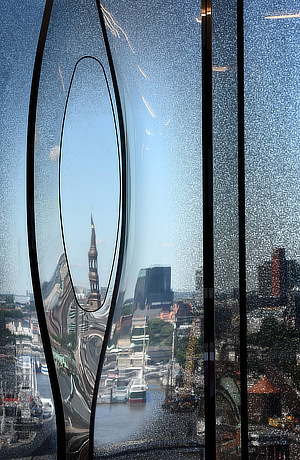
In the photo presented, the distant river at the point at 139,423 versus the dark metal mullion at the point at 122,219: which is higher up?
the dark metal mullion at the point at 122,219

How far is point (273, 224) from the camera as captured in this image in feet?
3.03

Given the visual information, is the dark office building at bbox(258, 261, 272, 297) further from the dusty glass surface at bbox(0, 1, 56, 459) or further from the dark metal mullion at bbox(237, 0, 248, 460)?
the dusty glass surface at bbox(0, 1, 56, 459)

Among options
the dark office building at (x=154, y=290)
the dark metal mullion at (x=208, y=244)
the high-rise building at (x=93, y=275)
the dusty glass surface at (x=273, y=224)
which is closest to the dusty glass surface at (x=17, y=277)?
the high-rise building at (x=93, y=275)

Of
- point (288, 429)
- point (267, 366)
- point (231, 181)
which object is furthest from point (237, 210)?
point (288, 429)

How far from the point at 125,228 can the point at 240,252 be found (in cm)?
27

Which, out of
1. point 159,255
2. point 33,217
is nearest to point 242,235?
point 159,255

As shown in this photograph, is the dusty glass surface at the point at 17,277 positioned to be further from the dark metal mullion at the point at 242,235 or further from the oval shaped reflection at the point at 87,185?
the dark metal mullion at the point at 242,235

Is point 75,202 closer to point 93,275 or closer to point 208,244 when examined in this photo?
point 93,275

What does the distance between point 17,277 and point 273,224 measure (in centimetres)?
58

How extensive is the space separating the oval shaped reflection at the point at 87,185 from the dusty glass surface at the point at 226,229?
0.81 ft

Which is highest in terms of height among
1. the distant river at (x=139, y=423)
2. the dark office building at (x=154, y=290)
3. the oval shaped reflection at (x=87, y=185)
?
the oval shaped reflection at (x=87, y=185)

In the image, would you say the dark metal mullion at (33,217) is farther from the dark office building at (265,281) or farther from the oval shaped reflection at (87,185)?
the dark office building at (265,281)

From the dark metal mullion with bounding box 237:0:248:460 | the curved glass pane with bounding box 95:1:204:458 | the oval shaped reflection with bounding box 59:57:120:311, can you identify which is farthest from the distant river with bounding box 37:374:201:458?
the oval shaped reflection with bounding box 59:57:120:311

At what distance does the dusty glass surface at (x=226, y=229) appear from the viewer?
0.92m
